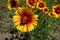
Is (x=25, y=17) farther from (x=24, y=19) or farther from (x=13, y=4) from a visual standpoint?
(x=13, y=4)

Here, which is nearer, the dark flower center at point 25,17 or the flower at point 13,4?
the dark flower center at point 25,17

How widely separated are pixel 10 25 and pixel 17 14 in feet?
4.24

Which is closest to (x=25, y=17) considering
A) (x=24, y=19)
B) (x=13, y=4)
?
(x=24, y=19)

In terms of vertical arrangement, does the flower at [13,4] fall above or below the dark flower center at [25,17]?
above

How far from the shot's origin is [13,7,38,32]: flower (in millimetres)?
1387

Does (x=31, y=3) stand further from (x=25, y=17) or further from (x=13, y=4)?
(x=25, y=17)

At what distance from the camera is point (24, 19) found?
143cm

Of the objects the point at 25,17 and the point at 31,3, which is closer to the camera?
the point at 25,17

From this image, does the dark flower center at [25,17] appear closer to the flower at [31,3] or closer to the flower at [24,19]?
the flower at [24,19]

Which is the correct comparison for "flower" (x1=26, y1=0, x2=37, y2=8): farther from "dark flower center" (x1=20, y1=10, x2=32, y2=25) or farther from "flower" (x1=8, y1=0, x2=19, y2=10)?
"dark flower center" (x1=20, y1=10, x2=32, y2=25)

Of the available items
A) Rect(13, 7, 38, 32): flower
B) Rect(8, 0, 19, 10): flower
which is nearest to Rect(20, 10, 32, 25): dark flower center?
Rect(13, 7, 38, 32): flower

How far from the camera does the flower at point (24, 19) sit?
1.39m

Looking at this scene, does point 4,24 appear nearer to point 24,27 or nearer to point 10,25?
point 10,25

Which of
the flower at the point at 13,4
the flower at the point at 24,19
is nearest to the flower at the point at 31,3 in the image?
the flower at the point at 13,4
